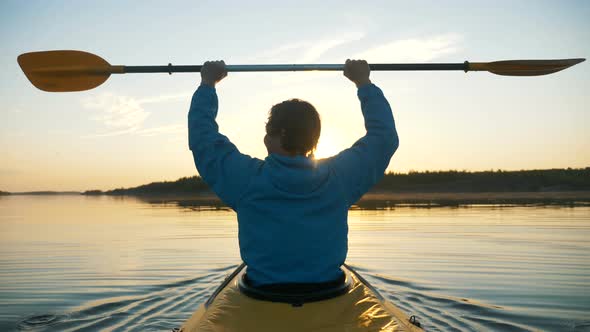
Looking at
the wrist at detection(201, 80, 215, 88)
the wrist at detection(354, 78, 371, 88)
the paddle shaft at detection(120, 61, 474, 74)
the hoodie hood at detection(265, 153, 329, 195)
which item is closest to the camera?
the hoodie hood at detection(265, 153, 329, 195)

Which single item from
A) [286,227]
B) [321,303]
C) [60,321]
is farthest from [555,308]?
[60,321]

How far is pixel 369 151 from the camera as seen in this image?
8.48 feet

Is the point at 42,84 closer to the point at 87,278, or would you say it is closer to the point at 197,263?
the point at 87,278

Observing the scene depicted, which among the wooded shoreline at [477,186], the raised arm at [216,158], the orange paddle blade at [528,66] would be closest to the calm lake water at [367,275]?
the orange paddle blade at [528,66]

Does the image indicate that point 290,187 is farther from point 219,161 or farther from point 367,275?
point 367,275

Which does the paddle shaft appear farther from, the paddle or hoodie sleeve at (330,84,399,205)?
hoodie sleeve at (330,84,399,205)

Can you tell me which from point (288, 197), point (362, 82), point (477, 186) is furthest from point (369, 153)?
point (477, 186)

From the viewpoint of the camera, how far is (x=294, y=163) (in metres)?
2.34

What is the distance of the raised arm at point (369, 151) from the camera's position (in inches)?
98.0

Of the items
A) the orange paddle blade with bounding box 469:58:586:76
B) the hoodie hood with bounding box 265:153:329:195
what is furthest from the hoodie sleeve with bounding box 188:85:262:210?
the orange paddle blade with bounding box 469:58:586:76

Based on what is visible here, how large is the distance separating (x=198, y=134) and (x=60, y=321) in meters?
3.92

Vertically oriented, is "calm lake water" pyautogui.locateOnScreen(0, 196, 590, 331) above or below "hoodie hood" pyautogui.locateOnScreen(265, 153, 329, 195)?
below

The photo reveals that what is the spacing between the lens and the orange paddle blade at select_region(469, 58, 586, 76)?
17.7 ft

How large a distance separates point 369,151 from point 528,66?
4.01 m
